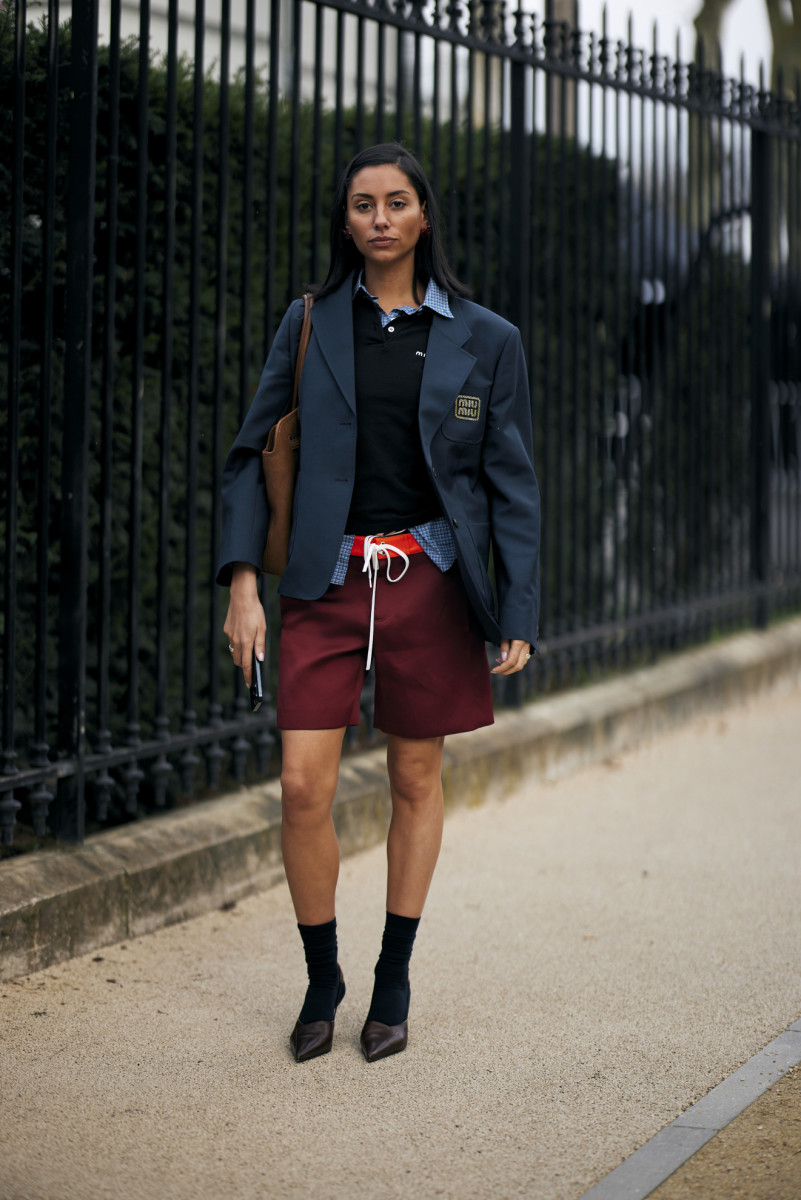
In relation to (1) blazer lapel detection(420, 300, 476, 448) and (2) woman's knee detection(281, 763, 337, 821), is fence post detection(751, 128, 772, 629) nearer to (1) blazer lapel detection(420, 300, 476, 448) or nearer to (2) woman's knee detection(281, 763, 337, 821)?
(1) blazer lapel detection(420, 300, 476, 448)

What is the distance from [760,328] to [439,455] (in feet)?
17.5

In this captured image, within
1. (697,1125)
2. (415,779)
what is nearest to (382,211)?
(415,779)

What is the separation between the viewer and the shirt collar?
331cm

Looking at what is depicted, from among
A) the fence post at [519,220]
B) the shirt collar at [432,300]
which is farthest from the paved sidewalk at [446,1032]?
the fence post at [519,220]

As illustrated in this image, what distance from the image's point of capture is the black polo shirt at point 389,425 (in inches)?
128

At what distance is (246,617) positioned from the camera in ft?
10.7

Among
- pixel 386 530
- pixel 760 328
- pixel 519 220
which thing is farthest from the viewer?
pixel 760 328

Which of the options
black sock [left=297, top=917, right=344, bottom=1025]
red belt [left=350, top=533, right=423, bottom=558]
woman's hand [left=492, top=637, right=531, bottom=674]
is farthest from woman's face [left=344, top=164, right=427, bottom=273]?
black sock [left=297, top=917, right=344, bottom=1025]

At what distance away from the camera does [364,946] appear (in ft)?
13.6

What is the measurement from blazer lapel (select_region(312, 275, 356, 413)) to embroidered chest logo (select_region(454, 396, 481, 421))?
0.23 metres

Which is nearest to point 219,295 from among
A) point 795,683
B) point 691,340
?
point 691,340

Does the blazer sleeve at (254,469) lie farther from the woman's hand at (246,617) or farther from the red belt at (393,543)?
the red belt at (393,543)

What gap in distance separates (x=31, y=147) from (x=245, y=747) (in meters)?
1.90

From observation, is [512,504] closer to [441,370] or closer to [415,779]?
[441,370]
